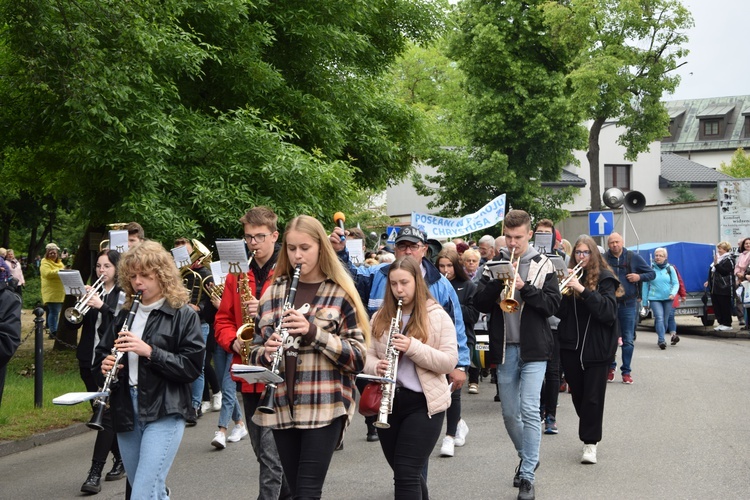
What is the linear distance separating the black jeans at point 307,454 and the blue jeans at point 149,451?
0.68 m

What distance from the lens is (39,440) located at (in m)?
10.1

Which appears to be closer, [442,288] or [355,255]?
[442,288]

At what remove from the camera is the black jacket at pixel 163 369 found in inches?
195

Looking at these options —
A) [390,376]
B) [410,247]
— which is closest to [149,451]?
[390,376]

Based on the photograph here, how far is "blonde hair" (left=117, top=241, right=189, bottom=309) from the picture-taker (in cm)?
508

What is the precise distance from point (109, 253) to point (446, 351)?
9.99 ft

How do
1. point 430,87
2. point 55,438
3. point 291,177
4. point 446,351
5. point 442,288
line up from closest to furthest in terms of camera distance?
point 446,351
point 442,288
point 55,438
point 291,177
point 430,87

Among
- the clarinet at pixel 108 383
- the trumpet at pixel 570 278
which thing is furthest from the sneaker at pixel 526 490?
the clarinet at pixel 108 383

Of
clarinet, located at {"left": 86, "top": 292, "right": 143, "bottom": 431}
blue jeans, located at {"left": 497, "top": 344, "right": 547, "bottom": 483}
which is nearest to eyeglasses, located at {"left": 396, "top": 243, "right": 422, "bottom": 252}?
blue jeans, located at {"left": 497, "top": 344, "right": 547, "bottom": 483}

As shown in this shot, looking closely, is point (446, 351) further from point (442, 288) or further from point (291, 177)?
point (291, 177)

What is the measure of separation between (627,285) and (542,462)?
5.70 meters

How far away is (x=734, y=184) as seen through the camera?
23.8 metres

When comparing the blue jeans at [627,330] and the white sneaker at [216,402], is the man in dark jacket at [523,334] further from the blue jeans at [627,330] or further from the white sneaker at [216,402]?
the blue jeans at [627,330]

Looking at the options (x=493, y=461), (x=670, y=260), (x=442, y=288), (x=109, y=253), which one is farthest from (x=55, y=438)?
(x=670, y=260)
